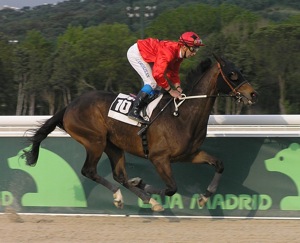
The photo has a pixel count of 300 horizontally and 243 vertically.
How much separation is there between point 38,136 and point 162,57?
164cm

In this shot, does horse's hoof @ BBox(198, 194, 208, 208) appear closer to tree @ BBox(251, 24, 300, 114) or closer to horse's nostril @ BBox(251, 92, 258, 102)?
horse's nostril @ BBox(251, 92, 258, 102)

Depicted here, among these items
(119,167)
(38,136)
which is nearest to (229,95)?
(119,167)

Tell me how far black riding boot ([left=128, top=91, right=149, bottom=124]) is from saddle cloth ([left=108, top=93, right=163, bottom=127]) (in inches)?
2.2

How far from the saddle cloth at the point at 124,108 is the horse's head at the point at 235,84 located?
68cm

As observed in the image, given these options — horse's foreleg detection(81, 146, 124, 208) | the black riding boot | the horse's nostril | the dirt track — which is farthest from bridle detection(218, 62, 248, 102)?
horse's foreleg detection(81, 146, 124, 208)

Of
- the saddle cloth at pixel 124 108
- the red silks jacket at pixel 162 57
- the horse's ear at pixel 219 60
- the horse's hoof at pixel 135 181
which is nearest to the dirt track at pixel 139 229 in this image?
the horse's hoof at pixel 135 181

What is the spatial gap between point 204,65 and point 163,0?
9926 cm

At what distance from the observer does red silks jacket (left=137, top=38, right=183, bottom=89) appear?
5.78 meters

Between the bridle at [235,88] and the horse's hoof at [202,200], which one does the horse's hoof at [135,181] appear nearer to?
the horse's hoof at [202,200]

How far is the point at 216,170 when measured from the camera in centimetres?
592

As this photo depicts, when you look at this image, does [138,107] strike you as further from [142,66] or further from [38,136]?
[38,136]

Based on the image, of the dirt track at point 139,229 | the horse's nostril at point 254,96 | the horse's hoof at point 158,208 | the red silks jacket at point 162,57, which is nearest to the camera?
the dirt track at point 139,229

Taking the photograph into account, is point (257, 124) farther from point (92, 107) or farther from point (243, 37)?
point (243, 37)

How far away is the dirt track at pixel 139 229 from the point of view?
17.1 ft
